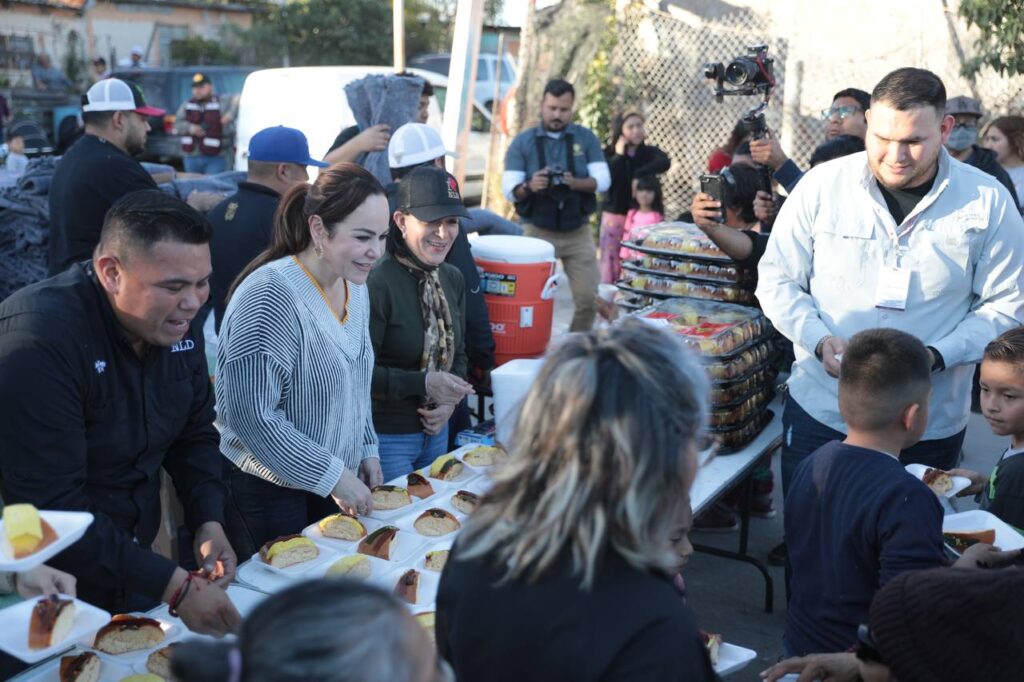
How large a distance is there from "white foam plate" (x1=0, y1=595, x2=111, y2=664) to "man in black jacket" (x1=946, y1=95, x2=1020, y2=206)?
213 inches

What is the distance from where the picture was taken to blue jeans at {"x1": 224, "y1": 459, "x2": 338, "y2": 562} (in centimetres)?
319

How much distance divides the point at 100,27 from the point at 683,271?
82.8 feet

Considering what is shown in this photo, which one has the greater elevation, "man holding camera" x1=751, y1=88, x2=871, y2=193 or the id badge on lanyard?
"man holding camera" x1=751, y1=88, x2=871, y2=193

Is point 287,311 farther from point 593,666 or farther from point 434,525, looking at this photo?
point 593,666

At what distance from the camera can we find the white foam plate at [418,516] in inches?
115

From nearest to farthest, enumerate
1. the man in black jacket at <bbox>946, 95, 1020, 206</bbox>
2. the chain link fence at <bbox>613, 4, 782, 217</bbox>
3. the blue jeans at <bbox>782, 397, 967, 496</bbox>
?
the blue jeans at <bbox>782, 397, 967, 496</bbox>, the man in black jacket at <bbox>946, 95, 1020, 206</bbox>, the chain link fence at <bbox>613, 4, 782, 217</bbox>

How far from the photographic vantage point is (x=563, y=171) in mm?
7227

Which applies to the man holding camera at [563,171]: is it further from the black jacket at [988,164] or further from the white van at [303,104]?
the black jacket at [988,164]

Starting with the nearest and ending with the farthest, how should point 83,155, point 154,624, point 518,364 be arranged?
point 154,624 < point 518,364 < point 83,155

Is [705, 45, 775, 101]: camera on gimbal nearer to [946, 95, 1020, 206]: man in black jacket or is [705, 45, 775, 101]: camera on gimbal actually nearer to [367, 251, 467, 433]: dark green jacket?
[946, 95, 1020, 206]: man in black jacket

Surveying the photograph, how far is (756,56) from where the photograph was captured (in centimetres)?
498

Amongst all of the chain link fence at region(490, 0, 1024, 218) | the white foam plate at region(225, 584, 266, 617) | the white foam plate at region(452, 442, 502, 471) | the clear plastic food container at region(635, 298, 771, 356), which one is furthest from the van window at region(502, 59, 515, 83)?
the white foam plate at region(225, 584, 266, 617)

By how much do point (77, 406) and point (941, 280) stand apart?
2845 mm

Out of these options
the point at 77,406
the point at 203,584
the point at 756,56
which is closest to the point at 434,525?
the point at 203,584
